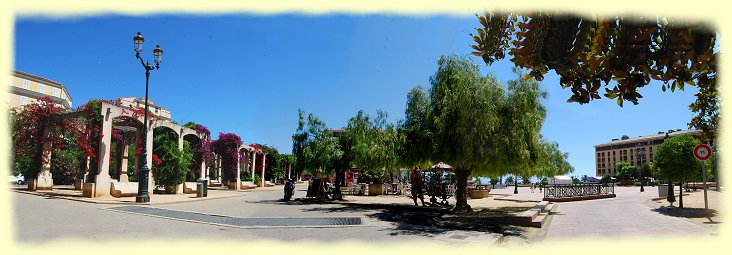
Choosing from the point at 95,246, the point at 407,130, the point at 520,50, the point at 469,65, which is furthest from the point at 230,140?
the point at 520,50

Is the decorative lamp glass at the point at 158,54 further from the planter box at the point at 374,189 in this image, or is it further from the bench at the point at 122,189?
the planter box at the point at 374,189

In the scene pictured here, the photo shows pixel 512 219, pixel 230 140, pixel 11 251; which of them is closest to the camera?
pixel 11 251

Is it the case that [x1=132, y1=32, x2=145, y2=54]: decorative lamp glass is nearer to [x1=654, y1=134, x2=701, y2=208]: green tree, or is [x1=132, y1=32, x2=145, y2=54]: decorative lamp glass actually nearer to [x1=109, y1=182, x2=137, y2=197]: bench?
[x1=109, y1=182, x2=137, y2=197]: bench

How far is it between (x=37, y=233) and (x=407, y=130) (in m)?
9.93

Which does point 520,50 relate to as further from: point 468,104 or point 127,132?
point 127,132

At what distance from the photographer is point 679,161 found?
16.5 meters

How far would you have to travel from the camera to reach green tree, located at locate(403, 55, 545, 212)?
449 inches

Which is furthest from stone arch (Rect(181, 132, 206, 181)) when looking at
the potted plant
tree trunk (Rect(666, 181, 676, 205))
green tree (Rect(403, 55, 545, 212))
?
tree trunk (Rect(666, 181, 676, 205))

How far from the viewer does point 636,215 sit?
1338cm

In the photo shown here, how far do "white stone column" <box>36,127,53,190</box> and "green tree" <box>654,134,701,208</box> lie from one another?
27.3 meters

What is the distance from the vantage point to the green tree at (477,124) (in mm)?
11414

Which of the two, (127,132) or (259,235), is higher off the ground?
(127,132)

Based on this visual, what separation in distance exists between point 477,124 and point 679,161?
10795 millimetres

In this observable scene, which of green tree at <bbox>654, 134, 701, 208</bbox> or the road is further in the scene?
green tree at <bbox>654, 134, 701, 208</bbox>
